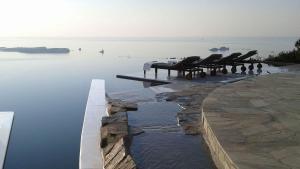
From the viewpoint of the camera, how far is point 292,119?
4.63 metres

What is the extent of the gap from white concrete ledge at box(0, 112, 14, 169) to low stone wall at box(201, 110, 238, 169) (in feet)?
8.25

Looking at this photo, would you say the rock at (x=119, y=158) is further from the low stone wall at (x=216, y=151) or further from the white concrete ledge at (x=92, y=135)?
the low stone wall at (x=216, y=151)

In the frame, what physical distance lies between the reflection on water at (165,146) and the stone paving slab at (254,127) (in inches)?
6.6

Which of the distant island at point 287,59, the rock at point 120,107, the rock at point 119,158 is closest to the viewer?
the rock at point 119,158

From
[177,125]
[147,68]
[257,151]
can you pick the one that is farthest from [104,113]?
[147,68]

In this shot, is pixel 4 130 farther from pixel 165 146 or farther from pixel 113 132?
pixel 165 146

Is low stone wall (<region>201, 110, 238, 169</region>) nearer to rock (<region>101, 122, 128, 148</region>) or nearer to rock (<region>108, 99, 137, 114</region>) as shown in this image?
rock (<region>101, 122, 128, 148</region>)

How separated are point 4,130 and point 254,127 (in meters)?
4.12

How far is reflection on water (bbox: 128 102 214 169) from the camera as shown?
392cm

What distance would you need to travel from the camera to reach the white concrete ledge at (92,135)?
14.3 ft

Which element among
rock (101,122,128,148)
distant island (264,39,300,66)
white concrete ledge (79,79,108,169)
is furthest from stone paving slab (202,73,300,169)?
distant island (264,39,300,66)

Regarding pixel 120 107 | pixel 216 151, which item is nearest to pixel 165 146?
pixel 216 151

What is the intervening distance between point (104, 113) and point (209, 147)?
8.64 ft

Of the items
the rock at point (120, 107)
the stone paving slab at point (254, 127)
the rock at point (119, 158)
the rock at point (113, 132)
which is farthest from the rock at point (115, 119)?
the stone paving slab at point (254, 127)
